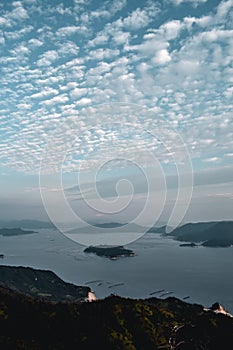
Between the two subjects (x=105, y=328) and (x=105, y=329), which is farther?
(x=105, y=328)

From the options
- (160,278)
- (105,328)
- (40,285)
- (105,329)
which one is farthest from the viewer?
(160,278)

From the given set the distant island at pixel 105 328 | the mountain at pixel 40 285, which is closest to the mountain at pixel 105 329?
the distant island at pixel 105 328

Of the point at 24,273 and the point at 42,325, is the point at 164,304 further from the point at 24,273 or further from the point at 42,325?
the point at 24,273

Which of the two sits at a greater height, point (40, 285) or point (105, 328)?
point (105, 328)

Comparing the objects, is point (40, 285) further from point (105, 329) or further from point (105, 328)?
point (105, 329)

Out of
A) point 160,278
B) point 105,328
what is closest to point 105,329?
point 105,328

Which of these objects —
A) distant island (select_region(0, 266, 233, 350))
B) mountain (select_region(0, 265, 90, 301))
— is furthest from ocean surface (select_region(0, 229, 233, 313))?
distant island (select_region(0, 266, 233, 350))

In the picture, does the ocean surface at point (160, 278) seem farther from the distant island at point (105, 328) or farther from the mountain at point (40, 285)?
the distant island at point (105, 328)
